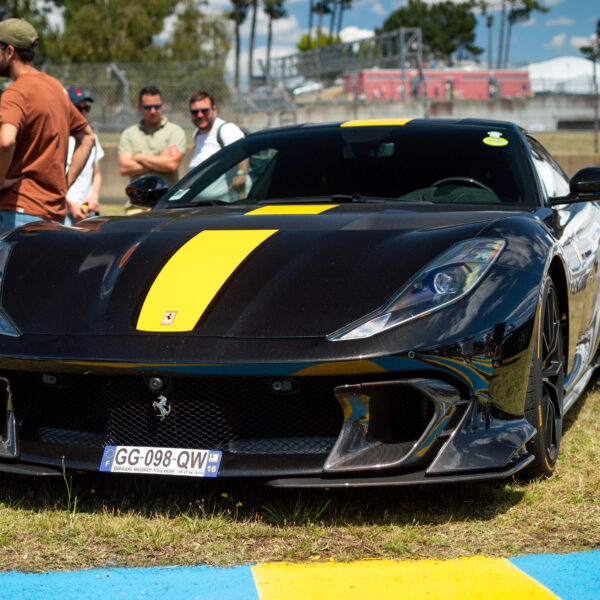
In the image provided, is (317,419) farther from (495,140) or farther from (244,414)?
(495,140)

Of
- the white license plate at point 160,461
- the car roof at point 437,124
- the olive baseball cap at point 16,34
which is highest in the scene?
the olive baseball cap at point 16,34

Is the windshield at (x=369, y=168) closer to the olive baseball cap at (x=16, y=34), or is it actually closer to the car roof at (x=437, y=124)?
the car roof at (x=437, y=124)

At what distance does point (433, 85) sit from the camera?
37.2 meters

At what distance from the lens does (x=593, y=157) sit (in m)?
16.5

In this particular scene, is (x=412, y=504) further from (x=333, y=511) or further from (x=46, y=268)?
(x=46, y=268)

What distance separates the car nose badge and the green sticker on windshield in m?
2.05

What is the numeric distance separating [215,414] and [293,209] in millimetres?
1125

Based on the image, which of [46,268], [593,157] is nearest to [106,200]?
[593,157]

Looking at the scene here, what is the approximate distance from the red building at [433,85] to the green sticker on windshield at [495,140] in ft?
67.4

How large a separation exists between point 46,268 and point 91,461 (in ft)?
2.50

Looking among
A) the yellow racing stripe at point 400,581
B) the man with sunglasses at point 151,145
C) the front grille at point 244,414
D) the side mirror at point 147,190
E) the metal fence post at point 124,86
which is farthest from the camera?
the metal fence post at point 124,86

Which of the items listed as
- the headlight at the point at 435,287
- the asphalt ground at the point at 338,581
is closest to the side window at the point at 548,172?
the headlight at the point at 435,287

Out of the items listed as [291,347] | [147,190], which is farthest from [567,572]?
[147,190]

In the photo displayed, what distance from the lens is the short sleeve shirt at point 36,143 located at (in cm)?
487
